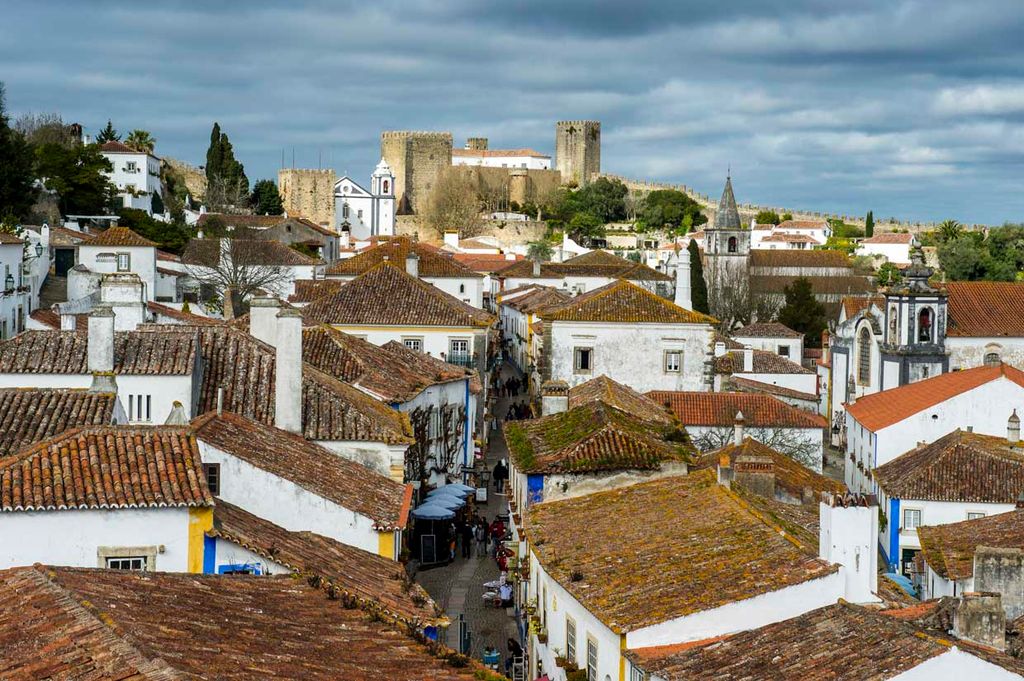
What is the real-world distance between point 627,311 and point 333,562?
26.1 metres

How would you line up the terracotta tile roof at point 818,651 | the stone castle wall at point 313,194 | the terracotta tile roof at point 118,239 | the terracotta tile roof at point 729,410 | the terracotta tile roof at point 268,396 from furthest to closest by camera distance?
1. the stone castle wall at point 313,194
2. the terracotta tile roof at point 118,239
3. the terracotta tile roof at point 729,410
4. the terracotta tile roof at point 268,396
5. the terracotta tile roof at point 818,651

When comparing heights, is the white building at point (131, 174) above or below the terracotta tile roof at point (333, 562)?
above

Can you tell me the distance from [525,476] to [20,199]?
4448 centimetres

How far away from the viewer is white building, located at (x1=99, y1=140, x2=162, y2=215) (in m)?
83.6

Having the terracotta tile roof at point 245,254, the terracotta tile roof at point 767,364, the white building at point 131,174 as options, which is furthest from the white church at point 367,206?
the terracotta tile roof at point 767,364

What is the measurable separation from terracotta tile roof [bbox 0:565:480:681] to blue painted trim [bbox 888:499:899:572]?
27497 mm

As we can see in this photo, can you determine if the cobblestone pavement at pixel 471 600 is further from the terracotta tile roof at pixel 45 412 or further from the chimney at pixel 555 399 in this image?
the terracotta tile roof at pixel 45 412

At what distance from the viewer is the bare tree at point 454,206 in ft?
452

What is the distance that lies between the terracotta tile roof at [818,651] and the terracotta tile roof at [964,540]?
346 inches

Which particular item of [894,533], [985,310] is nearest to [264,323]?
[894,533]

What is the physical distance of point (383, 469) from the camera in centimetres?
2305

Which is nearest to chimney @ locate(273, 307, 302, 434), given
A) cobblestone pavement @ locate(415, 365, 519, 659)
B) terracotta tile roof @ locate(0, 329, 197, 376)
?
terracotta tile roof @ locate(0, 329, 197, 376)

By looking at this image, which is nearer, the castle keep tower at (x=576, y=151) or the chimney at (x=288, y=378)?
the chimney at (x=288, y=378)

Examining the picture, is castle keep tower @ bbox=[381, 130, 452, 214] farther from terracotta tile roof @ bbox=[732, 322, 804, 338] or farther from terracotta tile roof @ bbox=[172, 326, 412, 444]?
terracotta tile roof @ bbox=[172, 326, 412, 444]
